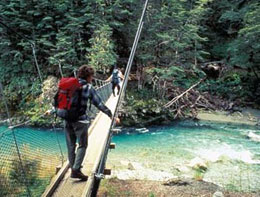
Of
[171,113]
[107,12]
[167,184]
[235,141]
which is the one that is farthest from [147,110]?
[167,184]

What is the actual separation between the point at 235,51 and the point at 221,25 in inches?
166

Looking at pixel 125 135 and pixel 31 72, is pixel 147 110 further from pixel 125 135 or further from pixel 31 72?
pixel 31 72

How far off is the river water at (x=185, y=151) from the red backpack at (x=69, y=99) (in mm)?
2279

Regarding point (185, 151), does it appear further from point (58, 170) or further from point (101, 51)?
point (58, 170)

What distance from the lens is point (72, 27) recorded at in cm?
1162

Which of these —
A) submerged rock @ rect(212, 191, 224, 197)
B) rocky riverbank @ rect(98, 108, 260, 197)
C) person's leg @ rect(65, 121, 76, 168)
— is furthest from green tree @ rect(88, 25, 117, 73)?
person's leg @ rect(65, 121, 76, 168)

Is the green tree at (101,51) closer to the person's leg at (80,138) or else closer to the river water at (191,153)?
the river water at (191,153)

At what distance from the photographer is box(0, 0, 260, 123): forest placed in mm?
11430

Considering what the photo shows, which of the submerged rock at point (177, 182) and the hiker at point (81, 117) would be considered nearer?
the hiker at point (81, 117)

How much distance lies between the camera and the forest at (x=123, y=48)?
1143 centimetres

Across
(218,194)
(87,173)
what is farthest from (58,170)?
(218,194)

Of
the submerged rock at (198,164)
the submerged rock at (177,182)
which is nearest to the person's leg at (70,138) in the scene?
the submerged rock at (177,182)

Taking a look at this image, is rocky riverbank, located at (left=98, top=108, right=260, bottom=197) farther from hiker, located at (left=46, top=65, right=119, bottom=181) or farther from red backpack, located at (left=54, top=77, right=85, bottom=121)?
red backpack, located at (left=54, top=77, right=85, bottom=121)

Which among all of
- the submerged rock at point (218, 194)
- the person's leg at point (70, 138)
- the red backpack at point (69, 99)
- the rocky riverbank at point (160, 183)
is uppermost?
the red backpack at point (69, 99)
